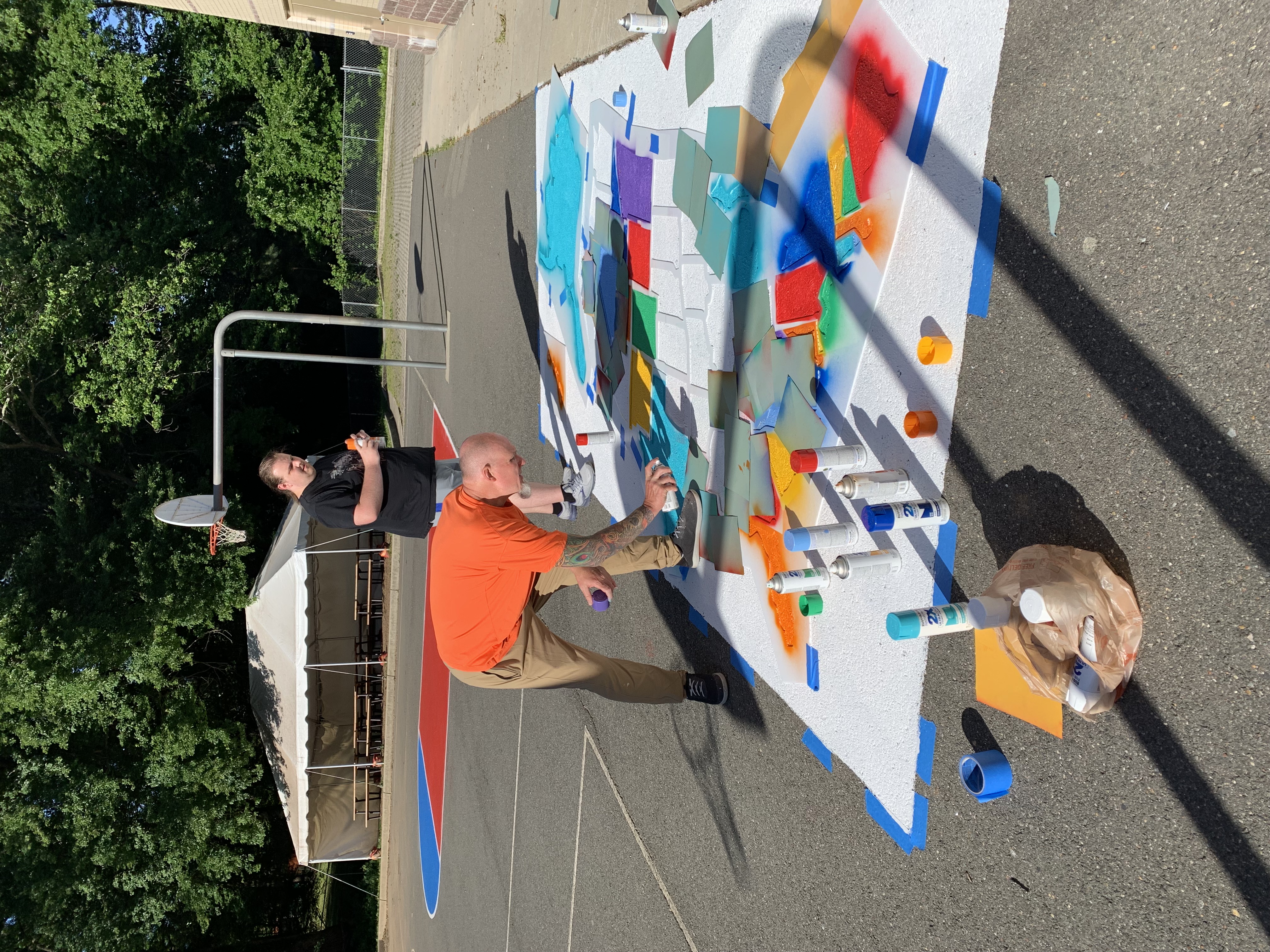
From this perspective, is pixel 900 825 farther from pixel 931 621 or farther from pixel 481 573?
pixel 481 573

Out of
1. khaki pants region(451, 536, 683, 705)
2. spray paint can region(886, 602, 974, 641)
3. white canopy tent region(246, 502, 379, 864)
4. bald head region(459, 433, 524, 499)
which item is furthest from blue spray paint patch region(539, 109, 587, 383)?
white canopy tent region(246, 502, 379, 864)

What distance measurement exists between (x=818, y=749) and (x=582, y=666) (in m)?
1.65

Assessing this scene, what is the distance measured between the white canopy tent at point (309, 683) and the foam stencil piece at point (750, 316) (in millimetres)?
7985

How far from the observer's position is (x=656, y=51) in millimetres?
4398

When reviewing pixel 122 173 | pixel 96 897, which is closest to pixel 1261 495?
pixel 96 897

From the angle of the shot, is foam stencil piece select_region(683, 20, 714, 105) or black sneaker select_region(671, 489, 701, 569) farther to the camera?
black sneaker select_region(671, 489, 701, 569)

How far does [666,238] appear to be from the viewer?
176 inches

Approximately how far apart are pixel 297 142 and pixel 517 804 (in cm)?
1644

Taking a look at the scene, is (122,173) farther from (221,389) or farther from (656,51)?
(656,51)

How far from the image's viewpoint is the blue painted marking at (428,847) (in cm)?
1005

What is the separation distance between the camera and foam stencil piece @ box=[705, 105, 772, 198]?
354 cm

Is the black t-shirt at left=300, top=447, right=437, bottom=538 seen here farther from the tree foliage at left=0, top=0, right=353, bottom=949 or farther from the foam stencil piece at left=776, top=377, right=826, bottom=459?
the tree foliage at left=0, top=0, right=353, bottom=949

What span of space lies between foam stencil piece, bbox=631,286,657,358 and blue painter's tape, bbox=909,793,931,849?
291cm

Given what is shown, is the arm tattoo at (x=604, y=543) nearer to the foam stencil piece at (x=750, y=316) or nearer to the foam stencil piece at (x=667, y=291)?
the foam stencil piece at (x=750, y=316)
